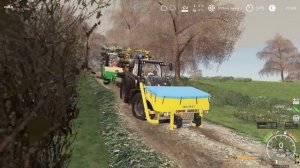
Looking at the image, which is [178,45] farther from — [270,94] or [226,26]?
[270,94]

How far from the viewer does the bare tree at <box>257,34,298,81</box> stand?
62.1 m

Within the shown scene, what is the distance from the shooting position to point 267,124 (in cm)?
1357

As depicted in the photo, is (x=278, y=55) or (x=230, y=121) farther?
(x=278, y=55)

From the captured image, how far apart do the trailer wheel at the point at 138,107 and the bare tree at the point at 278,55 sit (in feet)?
178

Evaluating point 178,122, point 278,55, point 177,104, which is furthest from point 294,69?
point 177,104

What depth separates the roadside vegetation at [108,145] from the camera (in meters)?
9.01

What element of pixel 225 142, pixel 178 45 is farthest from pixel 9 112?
pixel 178 45

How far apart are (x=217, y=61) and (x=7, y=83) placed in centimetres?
2726

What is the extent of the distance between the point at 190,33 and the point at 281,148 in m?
16.2

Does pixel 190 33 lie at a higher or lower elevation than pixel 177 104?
higher

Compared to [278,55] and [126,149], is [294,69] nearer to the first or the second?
[278,55]

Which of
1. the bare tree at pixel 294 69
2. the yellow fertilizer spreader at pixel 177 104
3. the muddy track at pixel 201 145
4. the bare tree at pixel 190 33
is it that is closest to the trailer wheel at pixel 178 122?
the yellow fertilizer spreader at pixel 177 104

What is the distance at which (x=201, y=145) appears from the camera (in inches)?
424

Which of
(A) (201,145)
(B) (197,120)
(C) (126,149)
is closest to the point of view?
(C) (126,149)
